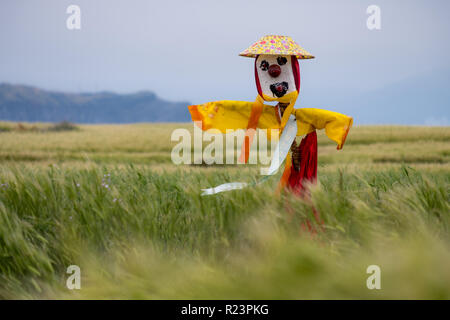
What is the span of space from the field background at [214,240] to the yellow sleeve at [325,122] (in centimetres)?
34

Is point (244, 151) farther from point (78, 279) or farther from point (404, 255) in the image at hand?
point (404, 255)

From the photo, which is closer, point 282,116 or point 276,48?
A: point 276,48

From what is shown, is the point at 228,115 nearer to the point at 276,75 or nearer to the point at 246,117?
the point at 246,117

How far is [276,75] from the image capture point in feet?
9.79

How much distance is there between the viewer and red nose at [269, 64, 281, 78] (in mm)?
2969

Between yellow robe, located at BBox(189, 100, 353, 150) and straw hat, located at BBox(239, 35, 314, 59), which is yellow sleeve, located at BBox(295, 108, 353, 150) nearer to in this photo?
yellow robe, located at BBox(189, 100, 353, 150)

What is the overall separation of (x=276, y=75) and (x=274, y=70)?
0.04 meters

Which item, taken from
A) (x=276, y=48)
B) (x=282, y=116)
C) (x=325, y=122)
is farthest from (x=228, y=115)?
(x=325, y=122)

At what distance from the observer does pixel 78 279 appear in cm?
212

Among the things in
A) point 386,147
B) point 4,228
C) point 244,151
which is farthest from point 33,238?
point 386,147

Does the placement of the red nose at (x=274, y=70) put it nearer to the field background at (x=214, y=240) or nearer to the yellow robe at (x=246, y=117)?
the yellow robe at (x=246, y=117)

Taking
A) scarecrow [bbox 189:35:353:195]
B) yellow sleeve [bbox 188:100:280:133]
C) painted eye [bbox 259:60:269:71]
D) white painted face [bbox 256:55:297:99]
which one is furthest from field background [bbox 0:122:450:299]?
painted eye [bbox 259:60:269:71]

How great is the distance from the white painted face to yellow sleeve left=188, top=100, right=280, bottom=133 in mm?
163

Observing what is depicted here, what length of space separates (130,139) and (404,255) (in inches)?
430
